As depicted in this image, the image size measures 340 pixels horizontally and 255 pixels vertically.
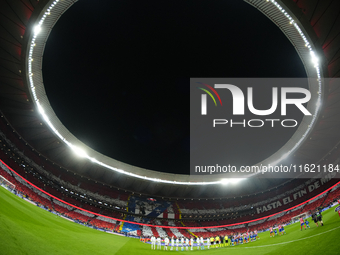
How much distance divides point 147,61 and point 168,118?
9.22 meters

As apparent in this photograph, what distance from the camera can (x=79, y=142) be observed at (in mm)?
32312

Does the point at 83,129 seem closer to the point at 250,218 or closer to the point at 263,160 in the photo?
the point at 263,160

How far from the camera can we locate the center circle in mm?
23453

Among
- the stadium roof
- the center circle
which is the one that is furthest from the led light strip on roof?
the center circle

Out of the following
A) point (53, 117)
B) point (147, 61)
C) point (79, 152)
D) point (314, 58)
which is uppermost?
point (147, 61)

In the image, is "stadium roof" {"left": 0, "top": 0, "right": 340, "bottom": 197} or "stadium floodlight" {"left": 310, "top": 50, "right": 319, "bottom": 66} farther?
"stadium floodlight" {"left": 310, "top": 50, "right": 319, "bottom": 66}

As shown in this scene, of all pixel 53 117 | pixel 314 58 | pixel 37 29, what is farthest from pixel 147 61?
pixel 314 58

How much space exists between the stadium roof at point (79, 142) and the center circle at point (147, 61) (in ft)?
7.56

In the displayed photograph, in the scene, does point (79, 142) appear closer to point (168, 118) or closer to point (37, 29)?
point (168, 118)

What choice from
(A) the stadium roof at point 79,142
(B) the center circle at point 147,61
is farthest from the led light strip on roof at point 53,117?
(B) the center circle at point 147,61

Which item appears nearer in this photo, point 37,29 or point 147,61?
point 37,29

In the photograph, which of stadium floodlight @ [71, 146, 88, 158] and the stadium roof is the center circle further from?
the stadium roof

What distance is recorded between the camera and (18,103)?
2630 cm

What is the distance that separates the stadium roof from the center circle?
2304mm
